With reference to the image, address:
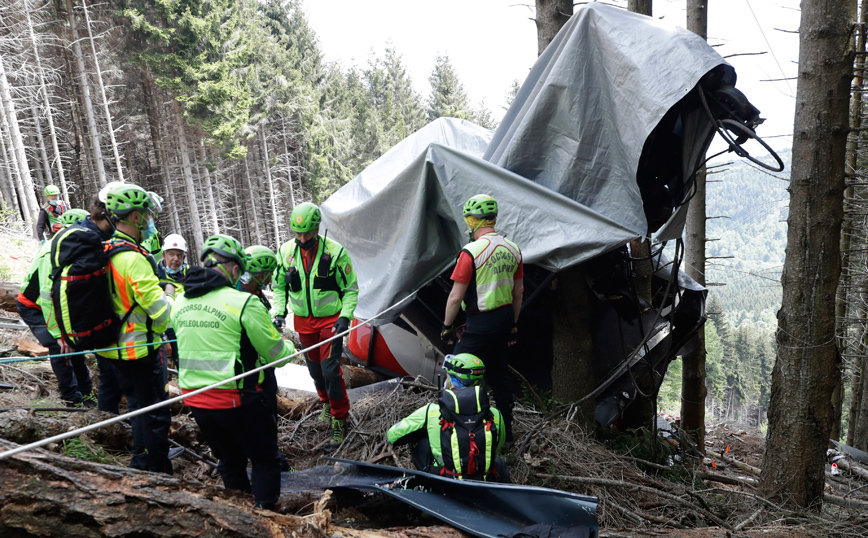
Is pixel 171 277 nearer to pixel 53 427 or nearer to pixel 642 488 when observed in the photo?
pixel 53 427

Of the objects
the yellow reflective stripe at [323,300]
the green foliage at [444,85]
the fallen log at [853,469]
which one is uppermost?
the green foliage at [444,85]

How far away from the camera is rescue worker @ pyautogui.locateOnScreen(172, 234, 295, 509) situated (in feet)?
8.79

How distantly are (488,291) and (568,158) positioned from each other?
124cm

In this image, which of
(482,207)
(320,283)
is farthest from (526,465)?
(320,283)

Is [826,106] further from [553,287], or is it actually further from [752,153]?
[553,287]

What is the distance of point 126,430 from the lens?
12.1 feet

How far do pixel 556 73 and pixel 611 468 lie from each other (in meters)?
3.09

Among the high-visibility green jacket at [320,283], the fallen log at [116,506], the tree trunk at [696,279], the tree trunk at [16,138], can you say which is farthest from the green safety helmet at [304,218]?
the tree trunk at [16,138]

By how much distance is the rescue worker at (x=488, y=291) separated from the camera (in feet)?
11.9

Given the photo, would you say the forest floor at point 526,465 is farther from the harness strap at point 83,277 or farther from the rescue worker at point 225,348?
the harness strap at point 83,277

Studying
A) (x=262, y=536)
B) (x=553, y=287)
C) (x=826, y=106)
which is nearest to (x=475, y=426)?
(x=262, y=536)

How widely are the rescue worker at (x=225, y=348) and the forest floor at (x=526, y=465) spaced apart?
371 millimetres

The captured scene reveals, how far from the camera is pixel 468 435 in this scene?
2.86 meters

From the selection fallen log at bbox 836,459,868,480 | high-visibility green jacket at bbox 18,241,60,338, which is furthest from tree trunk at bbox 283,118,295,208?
→ fallen log at bbox 836,459,868,480
